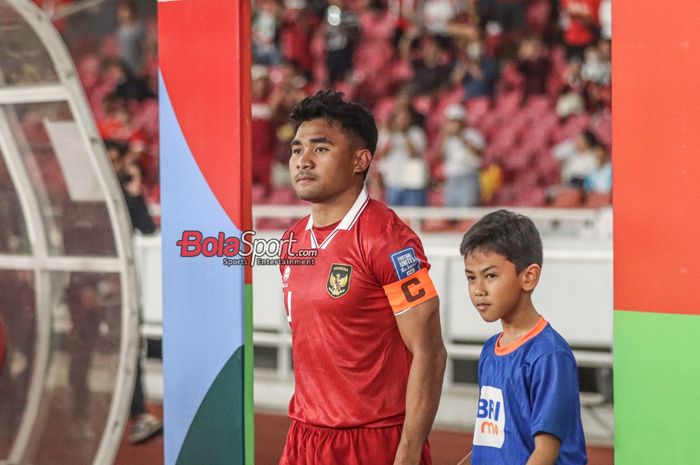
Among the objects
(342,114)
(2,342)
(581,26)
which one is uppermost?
(581,26)

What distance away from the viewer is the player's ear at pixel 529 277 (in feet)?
8.65

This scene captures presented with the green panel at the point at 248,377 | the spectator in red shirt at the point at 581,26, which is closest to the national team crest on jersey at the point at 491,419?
the green panel at the point at 248,377

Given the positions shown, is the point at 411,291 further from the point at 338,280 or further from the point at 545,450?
the point at 545,450

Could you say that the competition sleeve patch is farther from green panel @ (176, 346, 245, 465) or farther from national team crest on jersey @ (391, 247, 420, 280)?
green panel @ (176, 346, 245, 465)

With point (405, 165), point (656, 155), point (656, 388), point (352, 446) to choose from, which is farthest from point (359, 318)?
point (405, 165)

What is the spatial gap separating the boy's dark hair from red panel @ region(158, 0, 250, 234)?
1107mm

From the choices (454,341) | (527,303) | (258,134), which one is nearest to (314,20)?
(258,134)

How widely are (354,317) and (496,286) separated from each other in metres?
0.51

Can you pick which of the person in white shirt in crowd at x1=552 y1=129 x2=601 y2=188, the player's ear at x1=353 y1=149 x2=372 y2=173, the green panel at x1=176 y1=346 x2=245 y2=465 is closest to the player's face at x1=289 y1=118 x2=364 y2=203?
the player's ear at x1=353 y1=149 x2=372 y2=173

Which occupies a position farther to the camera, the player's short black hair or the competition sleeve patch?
the player's short black hair

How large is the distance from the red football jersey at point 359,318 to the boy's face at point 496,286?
0.26m

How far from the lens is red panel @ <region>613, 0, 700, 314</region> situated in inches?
104

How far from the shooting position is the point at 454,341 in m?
6.52

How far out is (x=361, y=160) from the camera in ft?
10.2
